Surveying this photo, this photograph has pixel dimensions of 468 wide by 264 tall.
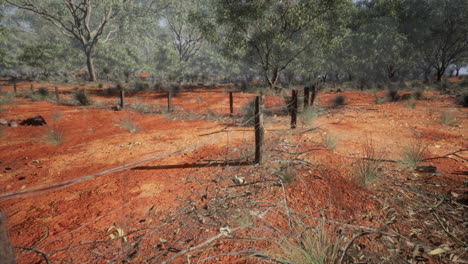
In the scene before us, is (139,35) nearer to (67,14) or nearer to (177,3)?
(177,3)

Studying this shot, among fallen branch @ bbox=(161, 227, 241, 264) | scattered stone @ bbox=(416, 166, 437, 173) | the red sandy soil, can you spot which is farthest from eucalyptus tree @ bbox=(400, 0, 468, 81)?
fallen branch @ bbox=(161, 227, 241, 264)

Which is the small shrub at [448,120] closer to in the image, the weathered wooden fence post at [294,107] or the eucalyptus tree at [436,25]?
the weathered wooden fence post at [294,107]

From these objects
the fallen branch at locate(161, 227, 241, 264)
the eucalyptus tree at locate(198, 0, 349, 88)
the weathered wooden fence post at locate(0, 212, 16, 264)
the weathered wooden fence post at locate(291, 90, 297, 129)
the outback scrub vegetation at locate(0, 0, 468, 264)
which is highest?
the eucalyptus tree at locate(198, 0, 349, 88)

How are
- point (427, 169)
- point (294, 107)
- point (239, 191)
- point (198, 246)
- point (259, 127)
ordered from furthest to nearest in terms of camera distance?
1. point (294, 107)
2. point (259, 127)
3. point (427, 169)
4. point (239, 191)
5. point (198, 246)

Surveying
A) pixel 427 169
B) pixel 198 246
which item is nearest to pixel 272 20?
pixel 427 169

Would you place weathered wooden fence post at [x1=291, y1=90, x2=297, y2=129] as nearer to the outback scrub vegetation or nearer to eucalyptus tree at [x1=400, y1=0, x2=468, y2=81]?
the outback scrub vegetation

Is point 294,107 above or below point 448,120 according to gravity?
above

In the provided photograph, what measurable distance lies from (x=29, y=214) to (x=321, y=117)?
30.9 ft

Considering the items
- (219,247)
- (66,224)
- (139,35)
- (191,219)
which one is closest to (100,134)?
(66,224)

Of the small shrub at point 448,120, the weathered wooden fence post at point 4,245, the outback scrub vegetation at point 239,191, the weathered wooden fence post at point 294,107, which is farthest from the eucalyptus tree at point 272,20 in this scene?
the weathered wooden fence post at point 4,245

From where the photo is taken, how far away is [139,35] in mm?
36000

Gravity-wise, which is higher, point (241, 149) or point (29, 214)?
point (241, 149)

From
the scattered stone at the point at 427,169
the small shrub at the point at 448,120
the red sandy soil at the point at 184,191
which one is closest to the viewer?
the red sandy soil at the point at 184,191

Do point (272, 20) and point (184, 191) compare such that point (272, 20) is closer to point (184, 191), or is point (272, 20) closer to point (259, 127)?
point (259, 127)
